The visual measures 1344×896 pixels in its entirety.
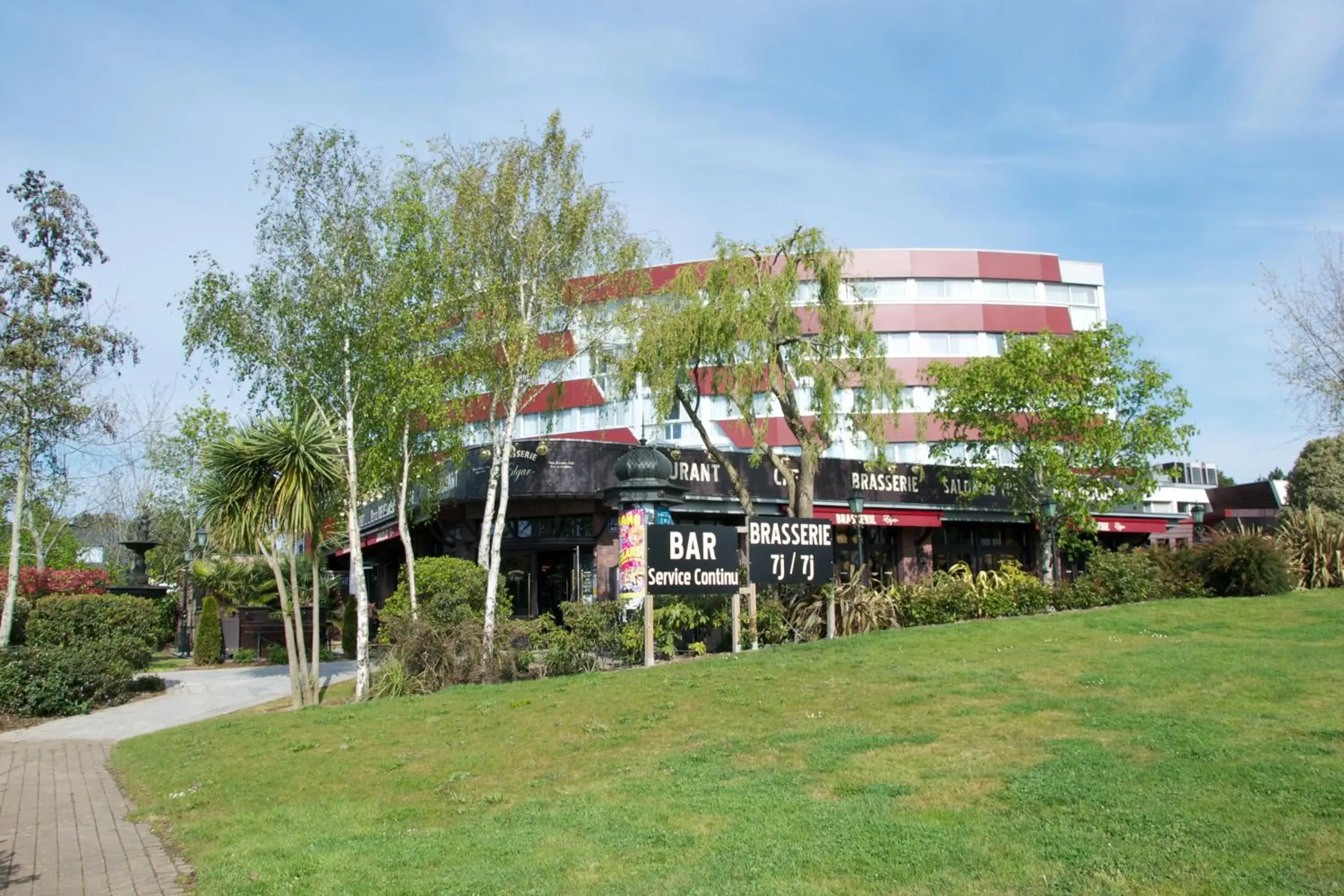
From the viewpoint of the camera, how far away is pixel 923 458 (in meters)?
44.8

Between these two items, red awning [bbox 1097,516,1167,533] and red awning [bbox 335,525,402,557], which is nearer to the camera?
red awning [bbox 335,525,402,557]

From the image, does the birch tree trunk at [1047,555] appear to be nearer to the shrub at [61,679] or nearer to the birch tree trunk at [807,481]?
the birch tree trunk at [807,481]

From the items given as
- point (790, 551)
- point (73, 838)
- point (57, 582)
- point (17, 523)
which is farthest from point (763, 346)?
point (57, 582)

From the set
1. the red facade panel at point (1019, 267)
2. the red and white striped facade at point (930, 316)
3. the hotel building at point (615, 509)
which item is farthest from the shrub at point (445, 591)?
the red facade panel at point (1019, 267)

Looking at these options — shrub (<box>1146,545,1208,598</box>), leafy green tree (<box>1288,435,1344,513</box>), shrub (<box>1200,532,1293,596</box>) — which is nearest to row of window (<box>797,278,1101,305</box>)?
leafy green tree (<box>1288,435,1344,513</box>)

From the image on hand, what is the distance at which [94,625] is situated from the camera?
1977 cm

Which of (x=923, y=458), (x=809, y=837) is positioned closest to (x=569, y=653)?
(x=809, y=837)

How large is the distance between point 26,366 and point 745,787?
15784mm

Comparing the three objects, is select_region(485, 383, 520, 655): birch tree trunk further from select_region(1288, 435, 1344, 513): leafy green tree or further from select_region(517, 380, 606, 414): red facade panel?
select_region(517, 380, 606, 414): red facade panel

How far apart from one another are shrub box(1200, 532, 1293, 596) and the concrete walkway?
18144 mm

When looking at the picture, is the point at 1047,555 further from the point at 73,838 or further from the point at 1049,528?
the point at 73,838

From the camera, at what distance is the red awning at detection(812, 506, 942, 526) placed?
84.6 ft

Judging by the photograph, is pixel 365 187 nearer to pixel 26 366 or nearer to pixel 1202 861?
pixel 26 366

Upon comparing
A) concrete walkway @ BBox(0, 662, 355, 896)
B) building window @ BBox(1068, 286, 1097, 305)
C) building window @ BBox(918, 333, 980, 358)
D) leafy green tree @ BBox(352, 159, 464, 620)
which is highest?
building window @ BBox(1068, 286, 1097, 305)
